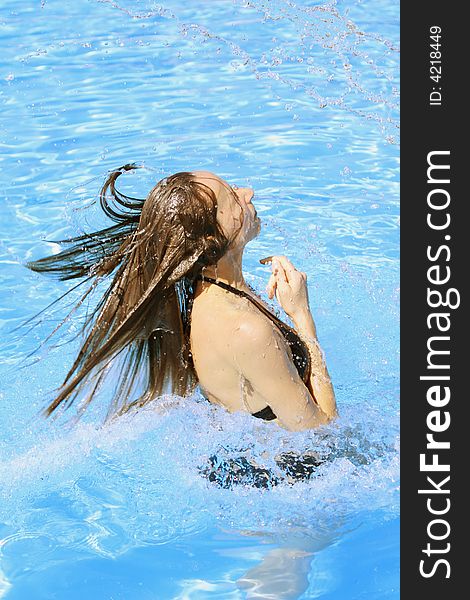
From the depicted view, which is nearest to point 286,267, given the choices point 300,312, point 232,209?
point 300,312

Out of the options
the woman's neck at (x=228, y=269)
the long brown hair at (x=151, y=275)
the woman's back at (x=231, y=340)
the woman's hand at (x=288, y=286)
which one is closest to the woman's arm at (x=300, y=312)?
the woman's hand at (x=288, y=286)

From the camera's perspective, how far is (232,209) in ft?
9.04

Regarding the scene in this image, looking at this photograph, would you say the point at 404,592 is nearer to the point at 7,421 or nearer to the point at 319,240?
the point at 7,421

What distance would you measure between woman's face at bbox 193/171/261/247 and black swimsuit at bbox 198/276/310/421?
0.14 m

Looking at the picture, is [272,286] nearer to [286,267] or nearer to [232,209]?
[286,267]

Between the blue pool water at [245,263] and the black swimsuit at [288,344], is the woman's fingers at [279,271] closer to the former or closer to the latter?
the black swimsuit at [288,344]

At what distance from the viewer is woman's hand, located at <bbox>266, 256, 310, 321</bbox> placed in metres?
3.09

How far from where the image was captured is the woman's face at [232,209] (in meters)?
2.74

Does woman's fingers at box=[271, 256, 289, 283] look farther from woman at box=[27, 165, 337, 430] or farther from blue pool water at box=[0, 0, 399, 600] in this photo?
blue pool water at box=[0, 0, 399, 600]

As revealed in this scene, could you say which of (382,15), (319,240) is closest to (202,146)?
(319,240)

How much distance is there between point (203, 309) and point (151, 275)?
0.18m

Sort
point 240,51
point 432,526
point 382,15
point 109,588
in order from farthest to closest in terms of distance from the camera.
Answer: point 382,15 < point 240,51 < point 109,588 < point 432,526

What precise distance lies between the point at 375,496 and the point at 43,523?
1132mm

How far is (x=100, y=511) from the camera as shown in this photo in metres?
3.38
